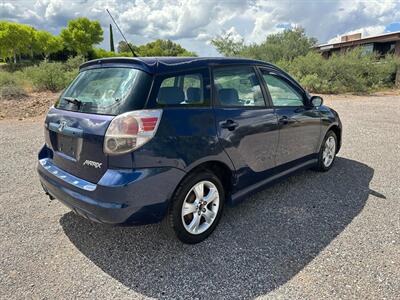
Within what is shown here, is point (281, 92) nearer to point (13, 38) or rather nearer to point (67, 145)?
point (67, 145)

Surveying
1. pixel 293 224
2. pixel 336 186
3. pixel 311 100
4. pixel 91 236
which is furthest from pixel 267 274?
pixel 311 100

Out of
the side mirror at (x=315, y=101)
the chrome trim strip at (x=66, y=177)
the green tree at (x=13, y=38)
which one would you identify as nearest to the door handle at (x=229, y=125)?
the chrome trim strip at (x=66, y=177)

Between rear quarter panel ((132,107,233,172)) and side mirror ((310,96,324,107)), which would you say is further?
side mirror ((310,96,324,107))

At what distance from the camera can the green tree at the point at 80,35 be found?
54312 mm

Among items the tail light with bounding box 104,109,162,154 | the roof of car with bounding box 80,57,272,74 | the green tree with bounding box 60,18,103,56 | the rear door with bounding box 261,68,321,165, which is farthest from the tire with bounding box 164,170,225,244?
the green tree with bounding box 60,18,103,56

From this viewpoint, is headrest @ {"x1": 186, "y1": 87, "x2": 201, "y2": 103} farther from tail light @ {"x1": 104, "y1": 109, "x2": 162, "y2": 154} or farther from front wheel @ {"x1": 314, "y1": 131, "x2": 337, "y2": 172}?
front wheel @ {"x1": 314, "y1": 131, "x2": 337, "y2": 172}

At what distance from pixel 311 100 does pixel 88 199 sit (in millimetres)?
3139

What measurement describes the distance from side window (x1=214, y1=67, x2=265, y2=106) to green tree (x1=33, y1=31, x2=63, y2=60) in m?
56.0

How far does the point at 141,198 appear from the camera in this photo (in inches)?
92.3

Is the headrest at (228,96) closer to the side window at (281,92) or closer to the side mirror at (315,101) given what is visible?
the side window at (281,92)

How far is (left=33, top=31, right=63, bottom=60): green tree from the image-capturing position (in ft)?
167

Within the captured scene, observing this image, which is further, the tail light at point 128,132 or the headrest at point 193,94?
the headrest at point 193,94

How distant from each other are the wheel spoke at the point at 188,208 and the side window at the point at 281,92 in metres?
1.59

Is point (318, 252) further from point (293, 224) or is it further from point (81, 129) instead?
point (81, 129)
